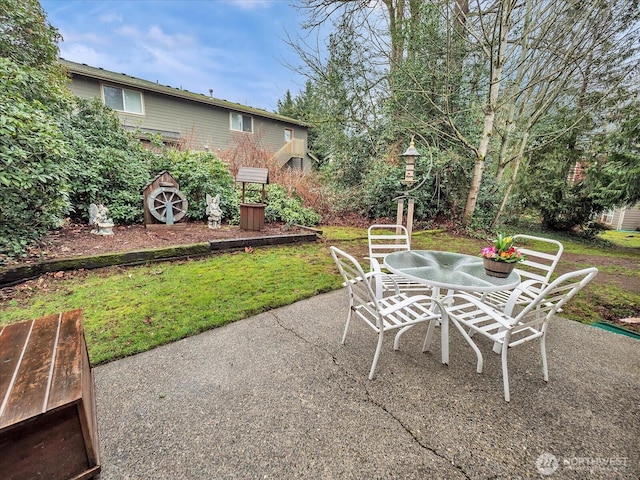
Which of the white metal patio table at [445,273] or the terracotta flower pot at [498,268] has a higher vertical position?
the terracotta flower pot at [498,268]

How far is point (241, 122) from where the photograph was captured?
14414 mm

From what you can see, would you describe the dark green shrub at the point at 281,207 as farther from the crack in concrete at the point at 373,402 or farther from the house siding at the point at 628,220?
the house siding at the point at 628,220

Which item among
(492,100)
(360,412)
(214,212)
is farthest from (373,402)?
(492,100)

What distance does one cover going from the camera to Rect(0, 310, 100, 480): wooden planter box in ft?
3.42

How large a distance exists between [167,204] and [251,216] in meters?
1.67

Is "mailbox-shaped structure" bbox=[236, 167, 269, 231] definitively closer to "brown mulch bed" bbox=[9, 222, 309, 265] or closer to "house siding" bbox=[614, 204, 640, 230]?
"brown mulch bed" bbox=[9, 222, 309, 265]

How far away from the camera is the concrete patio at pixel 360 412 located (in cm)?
138

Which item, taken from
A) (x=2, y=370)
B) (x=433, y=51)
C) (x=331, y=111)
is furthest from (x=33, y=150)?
(x=433, y=51)

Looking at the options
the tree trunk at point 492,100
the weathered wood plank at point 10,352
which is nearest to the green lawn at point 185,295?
the weathered wood plank at point 10,352

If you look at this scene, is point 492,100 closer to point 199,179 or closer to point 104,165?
point 199,179

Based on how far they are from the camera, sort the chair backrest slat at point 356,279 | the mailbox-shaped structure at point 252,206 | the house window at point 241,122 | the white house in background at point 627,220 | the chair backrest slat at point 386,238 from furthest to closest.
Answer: the house window at point 241,122
the white house in background at point 627,220
the mailbox-shaped structure at point 252,206
the chair backrest slat at point 386,238
the chair backrest slat at point 356,279

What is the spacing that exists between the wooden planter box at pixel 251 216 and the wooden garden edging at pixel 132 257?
724mm

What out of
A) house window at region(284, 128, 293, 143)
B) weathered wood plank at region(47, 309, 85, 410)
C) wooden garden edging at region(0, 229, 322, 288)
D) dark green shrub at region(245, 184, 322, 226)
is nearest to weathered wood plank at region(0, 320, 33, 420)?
weathered wood plank at region(47, 309, 85, 410)

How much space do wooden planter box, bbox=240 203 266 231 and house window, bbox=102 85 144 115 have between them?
914cm
